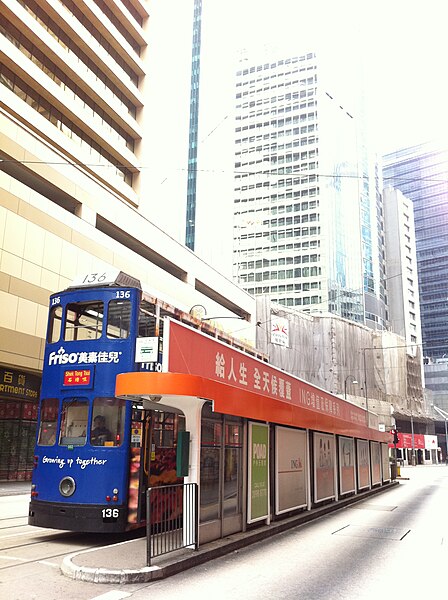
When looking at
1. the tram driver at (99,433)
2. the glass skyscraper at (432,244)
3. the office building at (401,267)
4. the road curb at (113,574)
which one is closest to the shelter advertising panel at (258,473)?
the tram driver at (99,433)

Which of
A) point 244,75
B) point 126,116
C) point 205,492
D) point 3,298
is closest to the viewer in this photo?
point 205,492

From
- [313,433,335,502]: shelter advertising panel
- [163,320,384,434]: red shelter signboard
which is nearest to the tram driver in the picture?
[163,320,384,434]: red shelter signboard

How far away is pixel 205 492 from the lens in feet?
28.2

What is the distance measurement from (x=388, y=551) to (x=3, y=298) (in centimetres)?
1827

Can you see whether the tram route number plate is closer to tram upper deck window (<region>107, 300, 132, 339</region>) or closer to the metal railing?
the metal railing

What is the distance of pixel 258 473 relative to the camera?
10.6 m

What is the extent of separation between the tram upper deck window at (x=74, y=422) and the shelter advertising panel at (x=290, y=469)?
4.52 meters

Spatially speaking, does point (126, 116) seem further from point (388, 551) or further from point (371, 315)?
point (371, 315)

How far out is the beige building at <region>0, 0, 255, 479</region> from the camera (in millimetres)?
22953

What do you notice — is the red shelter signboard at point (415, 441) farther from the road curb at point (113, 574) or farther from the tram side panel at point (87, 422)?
the road curb at point (113, 574)

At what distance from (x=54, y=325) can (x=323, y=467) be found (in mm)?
9195

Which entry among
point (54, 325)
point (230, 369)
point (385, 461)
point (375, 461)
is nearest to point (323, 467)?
point (230, 369)

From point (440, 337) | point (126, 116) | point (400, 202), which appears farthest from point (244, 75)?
point (440, 337)

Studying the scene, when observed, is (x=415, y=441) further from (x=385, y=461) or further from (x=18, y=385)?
(x=18, y=385)
